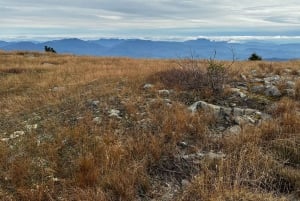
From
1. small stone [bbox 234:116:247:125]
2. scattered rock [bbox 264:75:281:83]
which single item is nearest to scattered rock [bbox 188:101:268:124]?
small stone [bbox 234:116:247:125]

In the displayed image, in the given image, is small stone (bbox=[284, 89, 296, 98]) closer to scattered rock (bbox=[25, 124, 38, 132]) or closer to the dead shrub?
the dead shrub

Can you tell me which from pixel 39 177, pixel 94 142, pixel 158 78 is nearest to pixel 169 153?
pixel 94 142

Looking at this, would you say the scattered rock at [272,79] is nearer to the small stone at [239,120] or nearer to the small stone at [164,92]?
the small stone at [164,92]

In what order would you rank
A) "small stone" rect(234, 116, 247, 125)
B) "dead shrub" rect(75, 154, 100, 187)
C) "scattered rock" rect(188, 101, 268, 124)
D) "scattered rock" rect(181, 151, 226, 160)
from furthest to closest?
"scattered rock" rect(188, 101, 268, 124) < "small stone" rect(234, 116, 247, 125) < "scattered rock" rect(181, 151, 226, 160) < "dead shrub" rect(75, 154, 100, 187)

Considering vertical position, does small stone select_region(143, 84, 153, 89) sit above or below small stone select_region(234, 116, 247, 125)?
above

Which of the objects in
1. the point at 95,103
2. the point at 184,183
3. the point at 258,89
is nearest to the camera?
the point at 184,183

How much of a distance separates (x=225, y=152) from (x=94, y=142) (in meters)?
2.37

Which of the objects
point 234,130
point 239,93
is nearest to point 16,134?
point 234,130

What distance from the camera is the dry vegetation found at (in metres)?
5.33

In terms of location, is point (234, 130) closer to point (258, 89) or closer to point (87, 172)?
point (87, 172)

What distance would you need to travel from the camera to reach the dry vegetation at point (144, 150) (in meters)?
5.33

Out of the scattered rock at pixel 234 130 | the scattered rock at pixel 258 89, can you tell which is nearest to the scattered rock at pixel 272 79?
the scattered rock at pixel 258 89

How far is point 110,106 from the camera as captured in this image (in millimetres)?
9266

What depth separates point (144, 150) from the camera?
21.4ft
